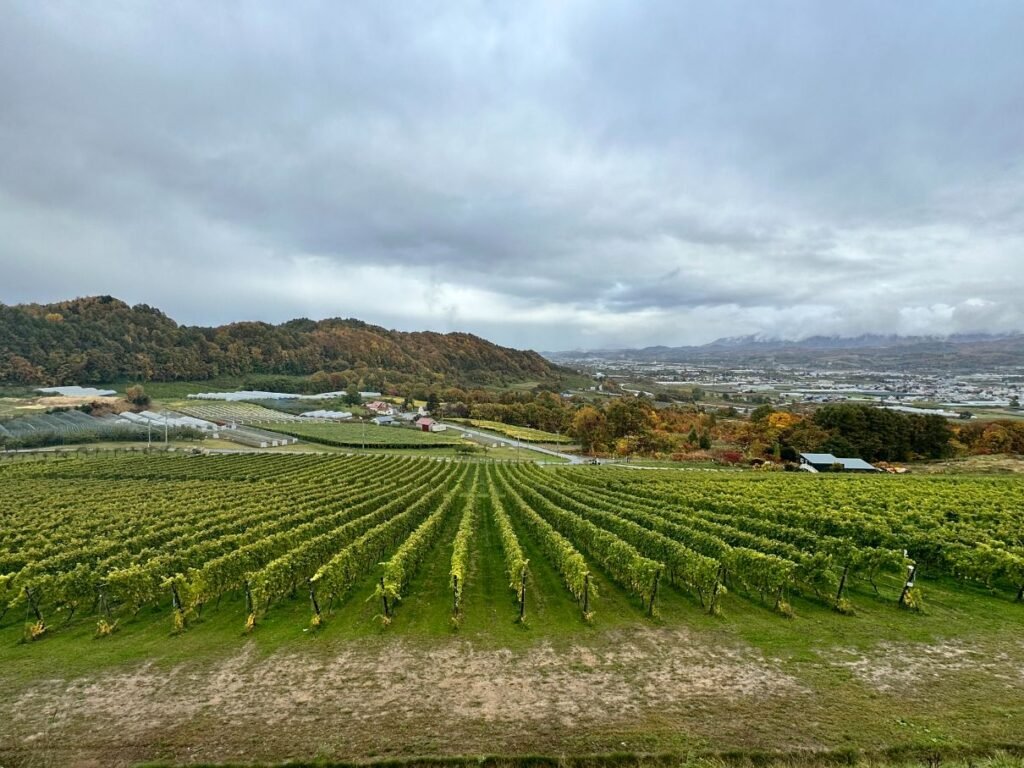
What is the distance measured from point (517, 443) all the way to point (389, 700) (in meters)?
90.6

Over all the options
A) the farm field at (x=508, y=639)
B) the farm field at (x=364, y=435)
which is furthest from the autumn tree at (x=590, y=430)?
the farm field at (x=508, y=639)

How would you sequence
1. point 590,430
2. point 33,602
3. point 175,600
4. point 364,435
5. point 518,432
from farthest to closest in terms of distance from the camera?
point 518,432
point 590,430
point 364,435
point 175,600
point 33,602

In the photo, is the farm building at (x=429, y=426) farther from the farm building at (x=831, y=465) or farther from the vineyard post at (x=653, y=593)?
the vineyard post at (x=653, y=593)

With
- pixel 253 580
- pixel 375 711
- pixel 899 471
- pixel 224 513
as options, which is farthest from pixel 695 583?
pixel 899 471

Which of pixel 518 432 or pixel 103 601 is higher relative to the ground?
pixel 103 601

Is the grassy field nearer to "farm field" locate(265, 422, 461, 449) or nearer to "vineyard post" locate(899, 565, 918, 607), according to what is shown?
"vineyard post" locate(899, 565, 918, 607)

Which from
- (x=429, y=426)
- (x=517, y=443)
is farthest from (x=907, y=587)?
(x=429, y=426)

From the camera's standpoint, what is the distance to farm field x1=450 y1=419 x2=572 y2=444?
106625 millimetres

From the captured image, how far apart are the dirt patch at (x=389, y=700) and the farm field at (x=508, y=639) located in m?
0.07

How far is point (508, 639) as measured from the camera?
15.7 metres

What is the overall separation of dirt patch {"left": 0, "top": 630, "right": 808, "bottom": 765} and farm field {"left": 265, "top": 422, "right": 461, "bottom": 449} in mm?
79642

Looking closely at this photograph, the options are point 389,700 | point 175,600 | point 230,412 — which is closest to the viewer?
point 389,700

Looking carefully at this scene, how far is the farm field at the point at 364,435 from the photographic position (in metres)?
93.4

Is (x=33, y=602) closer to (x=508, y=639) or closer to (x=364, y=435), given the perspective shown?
(x=508, y=639)
